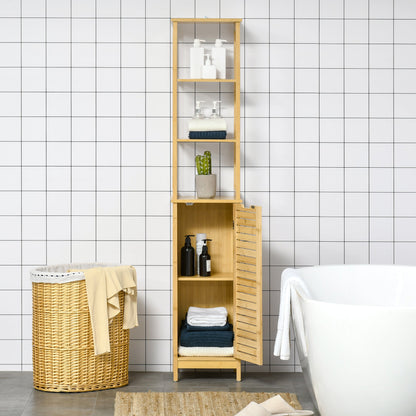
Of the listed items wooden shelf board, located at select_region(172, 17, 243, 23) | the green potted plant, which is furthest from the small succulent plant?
wooden shelf board, located at select_region(172, 17, 243, 23)

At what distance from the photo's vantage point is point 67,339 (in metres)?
3.21

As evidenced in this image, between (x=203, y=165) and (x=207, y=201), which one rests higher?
(x=203, y=165)

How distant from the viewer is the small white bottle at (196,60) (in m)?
3.47

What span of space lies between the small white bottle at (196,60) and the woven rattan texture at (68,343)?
4.21 feet

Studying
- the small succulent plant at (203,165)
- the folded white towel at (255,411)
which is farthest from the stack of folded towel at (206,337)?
the small succulent plant at (203,165)

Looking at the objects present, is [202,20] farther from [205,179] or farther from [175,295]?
[175,295]

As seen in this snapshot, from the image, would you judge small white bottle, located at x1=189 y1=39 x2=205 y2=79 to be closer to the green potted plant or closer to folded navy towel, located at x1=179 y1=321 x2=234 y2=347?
the green potted plant

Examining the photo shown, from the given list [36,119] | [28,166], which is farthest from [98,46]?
[28,166]

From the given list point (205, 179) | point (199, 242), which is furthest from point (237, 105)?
point (199, 242)

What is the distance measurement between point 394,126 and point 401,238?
2.20ft

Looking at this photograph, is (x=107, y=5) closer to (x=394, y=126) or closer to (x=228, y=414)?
(x=394, y=126)

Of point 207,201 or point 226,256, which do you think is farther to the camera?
point 226,256

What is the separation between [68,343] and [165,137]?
1297 millimetres

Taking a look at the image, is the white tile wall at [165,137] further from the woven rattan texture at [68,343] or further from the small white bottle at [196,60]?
the woven rattan texture at [68,343]
